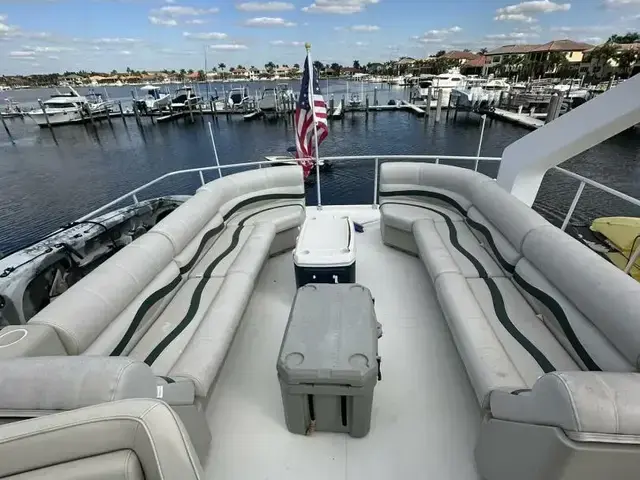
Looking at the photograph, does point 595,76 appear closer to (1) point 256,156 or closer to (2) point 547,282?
(1) point 256,156

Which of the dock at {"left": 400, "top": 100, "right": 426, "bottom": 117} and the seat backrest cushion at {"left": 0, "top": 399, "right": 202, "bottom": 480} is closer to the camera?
the seat backrest cushion at {"left": 0, "top": 399, "right": 202, "bottom": 480}

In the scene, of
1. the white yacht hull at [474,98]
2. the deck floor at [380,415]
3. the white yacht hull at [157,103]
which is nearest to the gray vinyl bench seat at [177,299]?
the deck floor at [380,415]

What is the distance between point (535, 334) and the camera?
2135 millimetres

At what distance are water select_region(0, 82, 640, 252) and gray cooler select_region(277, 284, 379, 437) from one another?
11.8 metres

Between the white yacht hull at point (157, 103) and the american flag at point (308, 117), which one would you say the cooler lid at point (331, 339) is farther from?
the white yacht hull at point (157, 103)

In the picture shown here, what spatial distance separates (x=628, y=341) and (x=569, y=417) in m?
0.73

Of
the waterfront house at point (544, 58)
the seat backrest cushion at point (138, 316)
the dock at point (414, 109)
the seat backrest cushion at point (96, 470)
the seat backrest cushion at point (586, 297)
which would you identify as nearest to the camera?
the seat backrest cushion at point (96, 470)

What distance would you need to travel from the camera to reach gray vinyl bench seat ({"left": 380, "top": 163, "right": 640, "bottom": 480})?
119 cm

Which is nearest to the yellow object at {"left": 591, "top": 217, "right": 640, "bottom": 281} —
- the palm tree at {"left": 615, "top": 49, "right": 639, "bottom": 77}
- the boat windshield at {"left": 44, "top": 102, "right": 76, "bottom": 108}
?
the boat windshield at {"left": 44, "top": 102, "right": 76, "bottom": 108}

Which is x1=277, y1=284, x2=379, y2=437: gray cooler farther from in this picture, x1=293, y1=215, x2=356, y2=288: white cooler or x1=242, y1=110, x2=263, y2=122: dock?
x1=242, y1=110, x2=263, y2=122: dock

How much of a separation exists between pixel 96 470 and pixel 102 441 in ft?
0.22

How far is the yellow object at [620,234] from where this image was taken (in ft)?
12.8

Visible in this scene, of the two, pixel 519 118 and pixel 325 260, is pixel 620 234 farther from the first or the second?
pixel 519 118

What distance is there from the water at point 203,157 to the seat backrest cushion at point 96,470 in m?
13.0
